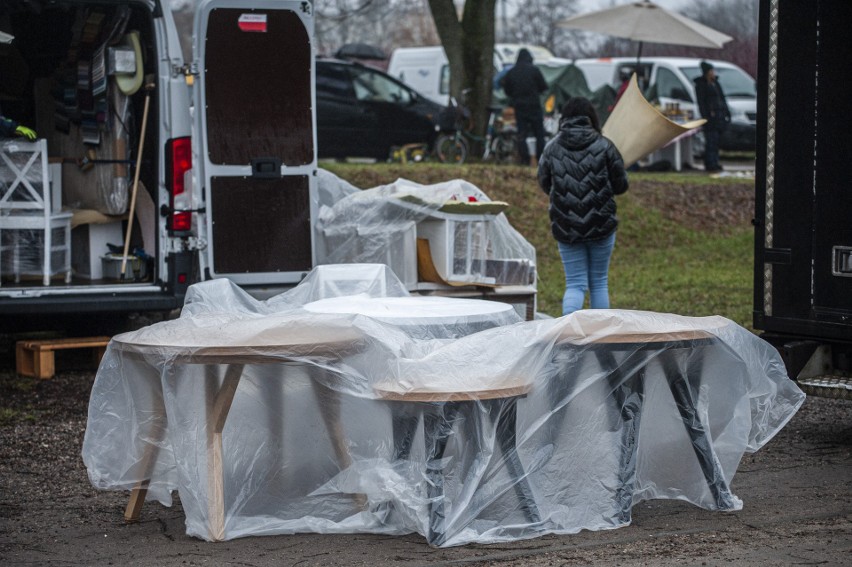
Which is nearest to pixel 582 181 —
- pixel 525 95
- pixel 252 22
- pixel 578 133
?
pixel 578 133

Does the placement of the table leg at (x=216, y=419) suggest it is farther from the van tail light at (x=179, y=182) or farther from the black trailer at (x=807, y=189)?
the van tail light at (x=179, y=182)

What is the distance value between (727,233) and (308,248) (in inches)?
326

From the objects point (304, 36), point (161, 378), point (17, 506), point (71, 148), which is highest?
point (304, 36)

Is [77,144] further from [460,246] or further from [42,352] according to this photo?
[460,246]

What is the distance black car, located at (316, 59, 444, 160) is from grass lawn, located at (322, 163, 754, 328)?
2.99m

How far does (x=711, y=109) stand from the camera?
17516 millimetres

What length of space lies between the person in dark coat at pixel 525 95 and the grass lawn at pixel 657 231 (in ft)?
5.09

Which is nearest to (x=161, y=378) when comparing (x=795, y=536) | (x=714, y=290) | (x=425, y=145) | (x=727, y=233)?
(x=795, y=536)

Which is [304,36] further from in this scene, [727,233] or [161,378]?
[727,233]

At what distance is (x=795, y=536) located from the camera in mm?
4363

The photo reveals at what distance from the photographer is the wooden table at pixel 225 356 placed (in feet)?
13.7

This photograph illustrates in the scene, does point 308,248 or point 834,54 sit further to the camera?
point 308,248

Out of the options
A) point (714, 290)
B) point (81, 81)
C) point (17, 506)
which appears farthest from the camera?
point (714, 290)

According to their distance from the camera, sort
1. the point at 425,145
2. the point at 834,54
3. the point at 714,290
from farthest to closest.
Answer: the point at 425,145 → the point at 714,290 → the point at 834,54
